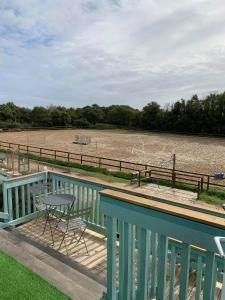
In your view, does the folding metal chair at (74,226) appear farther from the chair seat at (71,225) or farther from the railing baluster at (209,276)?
the railing baluster at (209,276)

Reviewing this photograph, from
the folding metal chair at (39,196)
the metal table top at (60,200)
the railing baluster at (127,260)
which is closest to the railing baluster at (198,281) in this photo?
the railing baluster at (127,260)

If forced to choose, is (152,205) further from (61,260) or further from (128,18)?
(128,18)

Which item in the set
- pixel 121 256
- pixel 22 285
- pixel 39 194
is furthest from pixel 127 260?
pixel 39 194

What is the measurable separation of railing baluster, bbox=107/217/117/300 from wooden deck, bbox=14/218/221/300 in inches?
35.1

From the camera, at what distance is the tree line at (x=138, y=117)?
4400 centimetres

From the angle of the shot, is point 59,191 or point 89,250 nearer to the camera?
point 89,250

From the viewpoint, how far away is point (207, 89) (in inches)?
1880

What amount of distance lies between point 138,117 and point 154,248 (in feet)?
168

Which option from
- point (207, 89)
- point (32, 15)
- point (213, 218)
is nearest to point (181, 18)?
point (32, 15)

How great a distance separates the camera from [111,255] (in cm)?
183

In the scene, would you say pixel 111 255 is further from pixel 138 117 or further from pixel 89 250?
pixel 138 117

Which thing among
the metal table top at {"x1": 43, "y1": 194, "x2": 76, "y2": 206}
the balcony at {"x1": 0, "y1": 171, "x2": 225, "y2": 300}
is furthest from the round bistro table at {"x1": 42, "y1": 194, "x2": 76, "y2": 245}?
the balcony at {"x1": 0, "y1": 171, "x2": 225, "y2": 300}

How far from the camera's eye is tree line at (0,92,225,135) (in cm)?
4400

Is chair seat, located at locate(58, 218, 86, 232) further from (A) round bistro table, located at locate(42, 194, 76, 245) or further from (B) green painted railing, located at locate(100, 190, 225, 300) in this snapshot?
(B) green painted railing, located at locate(100, 190, 225, 300)
